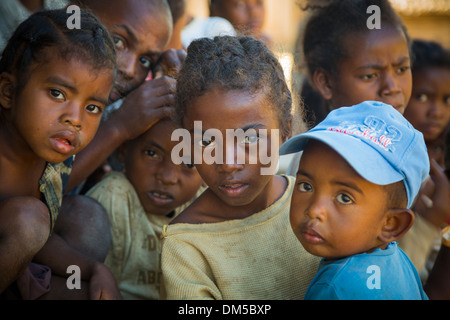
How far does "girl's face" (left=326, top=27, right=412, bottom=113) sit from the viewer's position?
265cm

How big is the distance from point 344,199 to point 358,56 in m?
1.33

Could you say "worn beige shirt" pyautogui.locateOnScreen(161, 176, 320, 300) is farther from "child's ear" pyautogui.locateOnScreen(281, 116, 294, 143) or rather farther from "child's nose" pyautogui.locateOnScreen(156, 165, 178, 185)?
"child's nose" pyautogui.locateOnScreen(156, 165, 178, 185)

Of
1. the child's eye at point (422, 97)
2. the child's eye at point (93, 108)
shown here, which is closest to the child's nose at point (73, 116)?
the child's eye at point (93, 108)

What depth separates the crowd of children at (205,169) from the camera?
164 centimetres

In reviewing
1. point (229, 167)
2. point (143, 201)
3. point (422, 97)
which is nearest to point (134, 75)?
point (143, 201)

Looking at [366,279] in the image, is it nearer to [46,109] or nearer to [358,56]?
[46,109]

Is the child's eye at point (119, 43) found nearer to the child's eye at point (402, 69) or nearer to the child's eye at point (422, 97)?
the child's eye at point (402, 69)

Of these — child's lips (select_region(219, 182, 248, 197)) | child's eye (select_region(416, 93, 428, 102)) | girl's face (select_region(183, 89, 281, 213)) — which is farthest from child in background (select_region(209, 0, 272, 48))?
child's lips (select_region(219, 182, 248, 197))

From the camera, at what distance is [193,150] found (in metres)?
2.04

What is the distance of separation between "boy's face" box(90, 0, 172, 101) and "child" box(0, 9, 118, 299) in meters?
0.51

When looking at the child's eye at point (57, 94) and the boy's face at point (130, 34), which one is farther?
the boy's face at point (130, 34)

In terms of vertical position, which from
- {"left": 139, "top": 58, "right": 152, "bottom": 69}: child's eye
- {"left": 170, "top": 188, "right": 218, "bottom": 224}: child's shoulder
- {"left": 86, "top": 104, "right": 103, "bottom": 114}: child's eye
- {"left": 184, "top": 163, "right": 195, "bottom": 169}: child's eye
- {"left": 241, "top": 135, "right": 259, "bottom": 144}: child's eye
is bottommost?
{"left": 170, "top": 188, "right": 218, "bottom": 224}: child's shoulder

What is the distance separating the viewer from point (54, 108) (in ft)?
6.09
